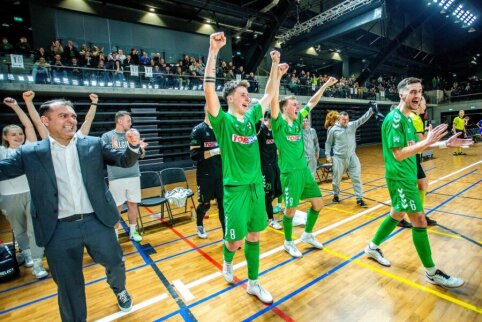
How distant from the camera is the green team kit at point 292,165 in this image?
10.4ft

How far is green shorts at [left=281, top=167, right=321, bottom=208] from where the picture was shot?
125 inches

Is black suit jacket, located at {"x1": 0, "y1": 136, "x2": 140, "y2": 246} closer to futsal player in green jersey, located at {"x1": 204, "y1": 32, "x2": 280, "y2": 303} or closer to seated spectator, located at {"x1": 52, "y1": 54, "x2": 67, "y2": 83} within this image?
futsal player in green jersey, located at {"x1": 204, "y1": 32, "x2": 280, "y2": 303}

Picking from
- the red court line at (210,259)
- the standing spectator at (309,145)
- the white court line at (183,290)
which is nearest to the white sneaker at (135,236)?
the red court line at (210,259)

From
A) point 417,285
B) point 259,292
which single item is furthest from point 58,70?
point 417,285

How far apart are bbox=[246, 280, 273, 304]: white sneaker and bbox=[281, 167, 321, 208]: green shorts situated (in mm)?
1038

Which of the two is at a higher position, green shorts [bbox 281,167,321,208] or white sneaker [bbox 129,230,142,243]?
green shorts [bbox 281,167,321,208]

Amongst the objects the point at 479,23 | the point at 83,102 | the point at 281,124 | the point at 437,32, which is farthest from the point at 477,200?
the point at 437,32

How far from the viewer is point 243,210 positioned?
7.59ft

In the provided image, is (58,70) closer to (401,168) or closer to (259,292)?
(259,292)

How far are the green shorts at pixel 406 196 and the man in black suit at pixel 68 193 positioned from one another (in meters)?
2.55

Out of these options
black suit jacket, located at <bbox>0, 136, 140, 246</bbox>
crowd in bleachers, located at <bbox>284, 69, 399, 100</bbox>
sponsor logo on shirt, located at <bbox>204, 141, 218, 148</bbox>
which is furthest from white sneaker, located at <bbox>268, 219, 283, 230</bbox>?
crowd in bleachers, located at <bbox>284, 69, 399, 100</bbox>

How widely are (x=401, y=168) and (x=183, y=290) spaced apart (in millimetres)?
2655

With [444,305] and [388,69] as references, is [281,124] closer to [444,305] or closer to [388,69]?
[444,305]

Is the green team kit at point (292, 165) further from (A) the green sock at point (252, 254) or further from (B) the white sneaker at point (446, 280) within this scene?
(B) the white sneaker at point (446, 280)
